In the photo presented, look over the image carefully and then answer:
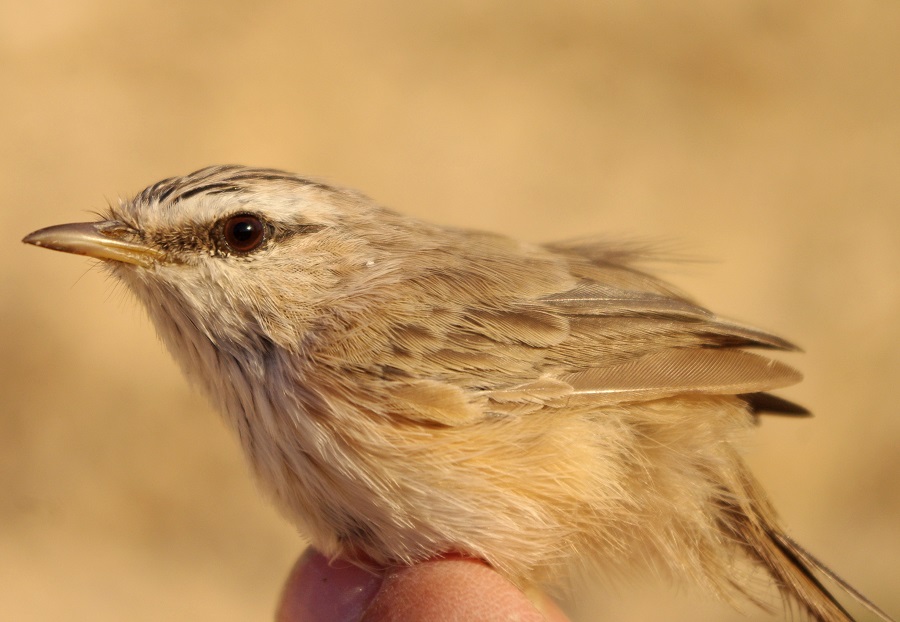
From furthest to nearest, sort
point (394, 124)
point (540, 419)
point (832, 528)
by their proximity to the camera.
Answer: point (394, 124)
point (832, 528)
point (540, 419)

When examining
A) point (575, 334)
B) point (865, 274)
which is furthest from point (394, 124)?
point (575, 334)

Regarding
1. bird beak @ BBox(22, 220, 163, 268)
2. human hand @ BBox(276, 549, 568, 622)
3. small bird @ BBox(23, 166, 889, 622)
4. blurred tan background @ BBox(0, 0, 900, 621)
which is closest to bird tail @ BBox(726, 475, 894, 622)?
small bird @ BBox(23, 166, 889, 622)

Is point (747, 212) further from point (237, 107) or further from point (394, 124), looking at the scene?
point (237, 107)

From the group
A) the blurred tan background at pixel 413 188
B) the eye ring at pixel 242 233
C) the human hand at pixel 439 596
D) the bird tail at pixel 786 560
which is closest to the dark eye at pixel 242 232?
the eye ring at pixel 242 233

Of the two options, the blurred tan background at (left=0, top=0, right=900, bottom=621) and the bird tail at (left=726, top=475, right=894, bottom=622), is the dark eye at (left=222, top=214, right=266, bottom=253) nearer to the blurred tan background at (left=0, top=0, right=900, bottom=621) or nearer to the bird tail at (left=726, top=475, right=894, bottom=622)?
the bird tail at (left=726, top=475, right=894, bottom=622)

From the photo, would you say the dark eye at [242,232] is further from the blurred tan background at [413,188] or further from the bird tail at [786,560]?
the blurred tan background at [413,188]

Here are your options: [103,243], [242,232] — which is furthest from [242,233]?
[103,243]
